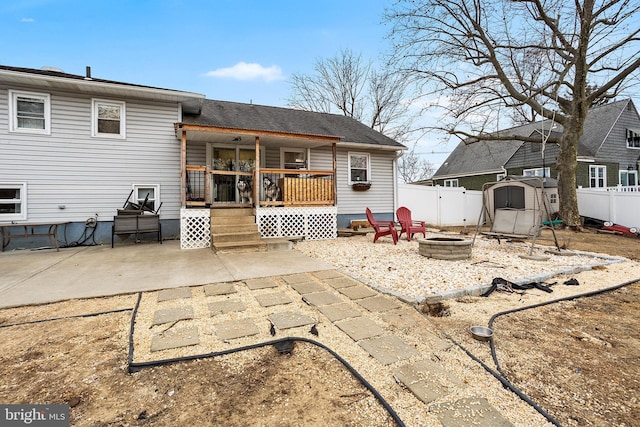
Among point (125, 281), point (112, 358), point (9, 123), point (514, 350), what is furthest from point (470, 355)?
point (9, 123)

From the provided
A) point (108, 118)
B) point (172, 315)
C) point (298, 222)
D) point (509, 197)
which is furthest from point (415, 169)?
point (172, 315)

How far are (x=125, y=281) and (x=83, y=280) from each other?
66 centimetres

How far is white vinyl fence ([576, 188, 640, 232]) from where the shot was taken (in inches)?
406

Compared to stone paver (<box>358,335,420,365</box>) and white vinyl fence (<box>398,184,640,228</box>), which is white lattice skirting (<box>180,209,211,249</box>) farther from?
white vinyl fence (<box>398,184,640,228</box>)

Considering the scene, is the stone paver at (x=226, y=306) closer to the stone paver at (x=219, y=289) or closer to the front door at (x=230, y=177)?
the stone paver at (x=219, y=289)

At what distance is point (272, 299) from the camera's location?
347 centimetres

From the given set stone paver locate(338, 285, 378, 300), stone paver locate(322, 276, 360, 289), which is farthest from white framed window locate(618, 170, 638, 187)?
stone paver locate(338, 285, 378, 300)

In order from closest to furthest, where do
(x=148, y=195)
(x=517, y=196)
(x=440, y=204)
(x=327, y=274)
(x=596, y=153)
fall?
(x=327, y=274) → (x=148, y=195) → (x=517, y=196) → (x=440, y=204) → (x=596, y=153)

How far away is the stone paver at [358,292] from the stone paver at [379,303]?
11 centimetres

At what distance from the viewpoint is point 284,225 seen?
8.38 metres

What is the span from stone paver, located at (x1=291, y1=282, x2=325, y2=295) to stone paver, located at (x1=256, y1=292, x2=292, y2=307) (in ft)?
0.89

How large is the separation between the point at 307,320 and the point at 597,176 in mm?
20733

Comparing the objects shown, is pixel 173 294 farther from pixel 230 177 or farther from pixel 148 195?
pixel 230 177

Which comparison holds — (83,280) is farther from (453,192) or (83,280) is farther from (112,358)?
(453,192)
